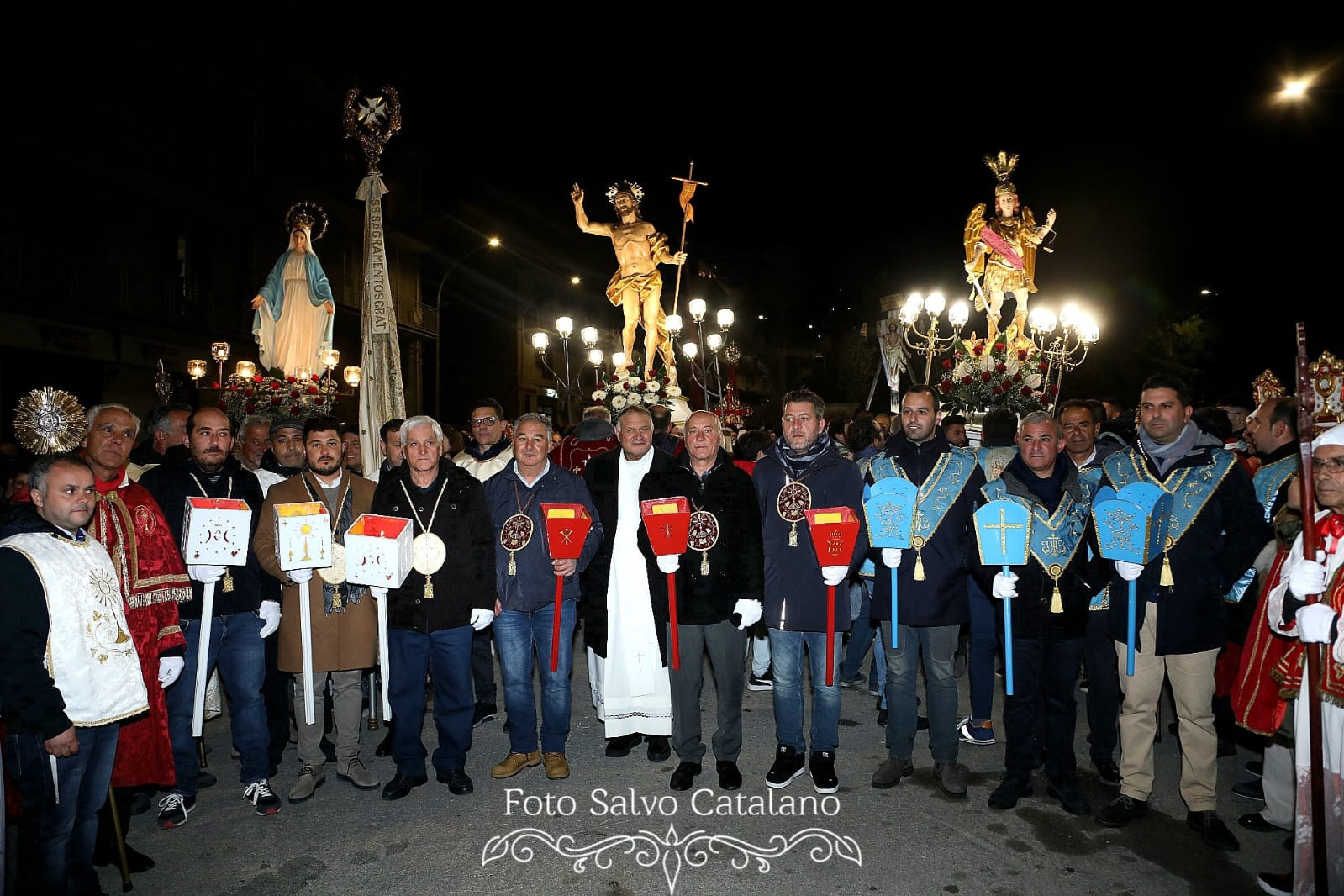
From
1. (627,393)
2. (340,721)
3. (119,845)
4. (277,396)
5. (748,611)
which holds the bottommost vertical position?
(119,845)

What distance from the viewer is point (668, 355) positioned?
553 inches

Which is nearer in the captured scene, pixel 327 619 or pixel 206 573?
pixel 206 573

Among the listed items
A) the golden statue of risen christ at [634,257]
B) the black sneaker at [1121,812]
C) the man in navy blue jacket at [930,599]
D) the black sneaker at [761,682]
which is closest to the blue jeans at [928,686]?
the man in navy blue jacket at [930,599]

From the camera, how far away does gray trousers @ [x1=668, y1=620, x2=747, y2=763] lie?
5.18 m

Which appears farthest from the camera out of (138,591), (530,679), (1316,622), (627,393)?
(627,393)

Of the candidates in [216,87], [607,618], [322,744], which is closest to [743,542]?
[607,618]

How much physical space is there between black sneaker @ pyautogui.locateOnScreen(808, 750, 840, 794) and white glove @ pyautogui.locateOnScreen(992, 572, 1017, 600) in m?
1.47

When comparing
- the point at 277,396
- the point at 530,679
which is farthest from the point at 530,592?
the point at 277,396

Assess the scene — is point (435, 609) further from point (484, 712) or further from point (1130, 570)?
point (1130, 570)

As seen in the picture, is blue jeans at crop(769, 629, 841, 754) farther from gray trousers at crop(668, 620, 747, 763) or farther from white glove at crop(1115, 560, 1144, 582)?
white glove at crop(1115, 560, 1144, 582)

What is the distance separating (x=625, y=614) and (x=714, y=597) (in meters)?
0.89

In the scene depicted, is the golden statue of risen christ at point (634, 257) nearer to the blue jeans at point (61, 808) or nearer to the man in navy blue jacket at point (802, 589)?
the man in navy blue jacket at point (802, 589)

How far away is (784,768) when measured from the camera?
5109 mm

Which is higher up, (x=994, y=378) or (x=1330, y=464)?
(x=994, y=378)
